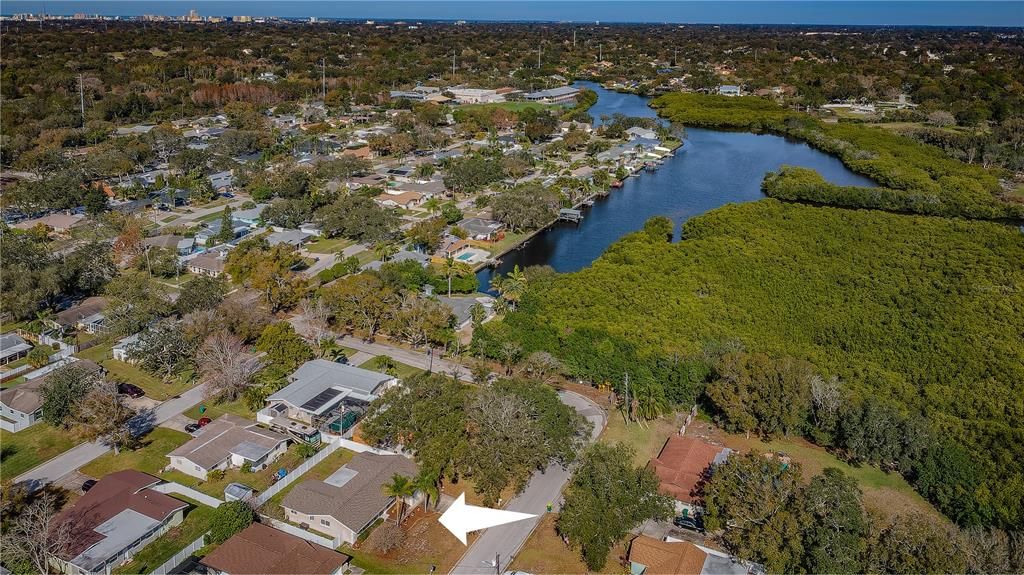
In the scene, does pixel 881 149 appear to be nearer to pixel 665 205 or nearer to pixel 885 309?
pixel 665 205

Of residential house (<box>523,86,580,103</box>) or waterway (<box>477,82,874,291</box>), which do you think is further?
residential house (<box>523,86,580,103</box>)

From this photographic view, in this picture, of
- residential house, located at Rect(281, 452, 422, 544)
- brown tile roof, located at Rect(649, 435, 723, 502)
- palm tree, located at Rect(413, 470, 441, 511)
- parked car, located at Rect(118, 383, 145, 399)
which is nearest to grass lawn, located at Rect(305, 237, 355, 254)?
parked car, located at Rect(118, 383, 145, 399)

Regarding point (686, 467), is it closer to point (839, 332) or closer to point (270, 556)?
point (839, 332)

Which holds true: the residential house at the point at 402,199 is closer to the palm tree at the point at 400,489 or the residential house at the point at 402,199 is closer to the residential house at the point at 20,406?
the residential house at the point at 20,406

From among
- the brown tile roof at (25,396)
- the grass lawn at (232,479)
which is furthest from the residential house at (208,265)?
the grass lawn at (232,479)

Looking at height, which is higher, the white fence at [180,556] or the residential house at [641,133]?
the residential house at [641,133]

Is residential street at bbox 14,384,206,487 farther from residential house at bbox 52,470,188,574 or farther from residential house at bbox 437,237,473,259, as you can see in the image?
residential house at bbox 437,237,473,259
